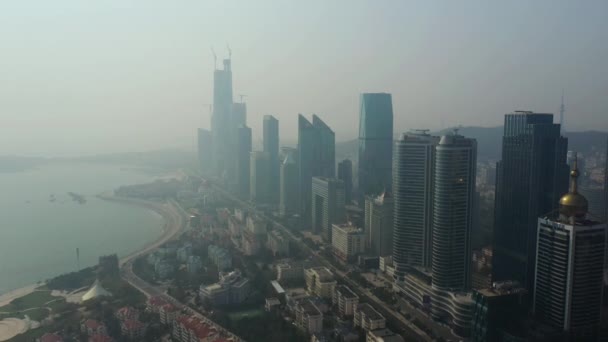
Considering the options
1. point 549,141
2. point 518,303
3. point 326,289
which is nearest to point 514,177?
point 549,141

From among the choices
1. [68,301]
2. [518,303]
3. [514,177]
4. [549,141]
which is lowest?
[68,301]

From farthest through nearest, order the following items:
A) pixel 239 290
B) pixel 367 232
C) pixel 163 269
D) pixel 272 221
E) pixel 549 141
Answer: pixel 272 221, pixel 367 232, pixel 163 269, pixel 239 290, pixel 549 141

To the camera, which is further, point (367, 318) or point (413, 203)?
point (413, 203)

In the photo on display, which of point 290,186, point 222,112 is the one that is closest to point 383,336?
point 290,186

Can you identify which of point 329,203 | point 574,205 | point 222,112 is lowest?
point 329,203

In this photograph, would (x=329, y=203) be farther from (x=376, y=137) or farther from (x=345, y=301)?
(x=345, y=301)

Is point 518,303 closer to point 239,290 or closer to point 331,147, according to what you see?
point 239,290
